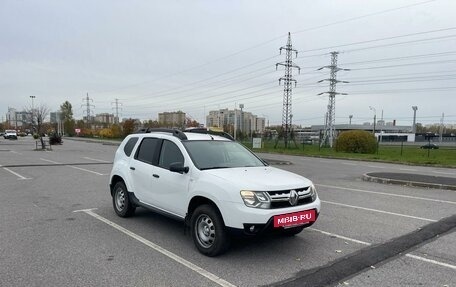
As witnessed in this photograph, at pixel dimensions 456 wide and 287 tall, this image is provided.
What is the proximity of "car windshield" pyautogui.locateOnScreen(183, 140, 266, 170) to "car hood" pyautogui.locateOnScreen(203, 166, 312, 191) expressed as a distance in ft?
0.81

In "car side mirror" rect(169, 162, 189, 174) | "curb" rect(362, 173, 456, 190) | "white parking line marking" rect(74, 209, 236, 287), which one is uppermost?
"car side mirror" rect(169, 162, 189, 174)

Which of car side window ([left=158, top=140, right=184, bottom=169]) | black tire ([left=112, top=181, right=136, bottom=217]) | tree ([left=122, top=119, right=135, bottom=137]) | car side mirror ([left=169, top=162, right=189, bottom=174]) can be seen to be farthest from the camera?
tree ([left=122, top=119, right=135, bottom=137])

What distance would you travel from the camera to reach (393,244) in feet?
18.5

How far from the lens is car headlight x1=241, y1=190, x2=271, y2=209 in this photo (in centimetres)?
459

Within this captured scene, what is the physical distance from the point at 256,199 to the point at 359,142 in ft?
103

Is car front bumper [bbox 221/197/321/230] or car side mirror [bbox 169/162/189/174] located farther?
car side mirror [bbox 169/162/189/174]

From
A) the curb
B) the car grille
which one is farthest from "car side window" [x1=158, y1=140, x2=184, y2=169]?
the curb

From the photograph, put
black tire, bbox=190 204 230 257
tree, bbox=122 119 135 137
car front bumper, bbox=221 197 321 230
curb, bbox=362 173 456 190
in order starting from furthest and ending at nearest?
tree, bbox=122 119 135 137, curb, bbox=362 173 456 190, black tire, bbox=190 204 230 257, car front bumper, bbox=221 197 321 230

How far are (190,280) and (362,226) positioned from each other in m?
3.82

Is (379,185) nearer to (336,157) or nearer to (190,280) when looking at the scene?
(190,280)

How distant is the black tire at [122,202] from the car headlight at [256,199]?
3.07 m

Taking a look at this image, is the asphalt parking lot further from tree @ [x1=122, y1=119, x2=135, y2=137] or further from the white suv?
tree @ [x1=122, y1=119, x2=135, y2=137]

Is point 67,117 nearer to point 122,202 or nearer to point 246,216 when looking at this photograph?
point 122,202

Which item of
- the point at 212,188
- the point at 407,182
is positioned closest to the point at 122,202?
the point at 212,188
